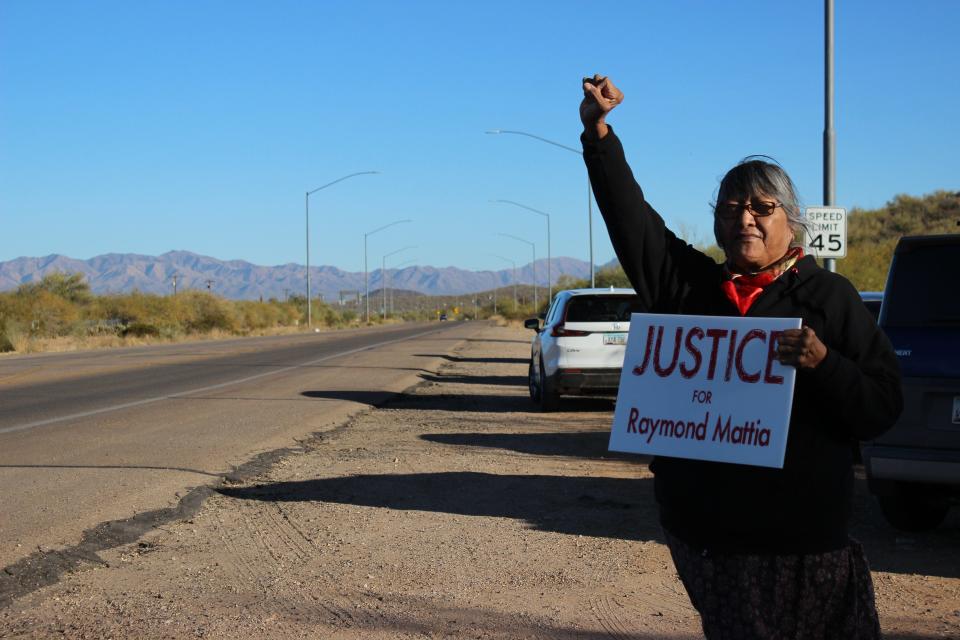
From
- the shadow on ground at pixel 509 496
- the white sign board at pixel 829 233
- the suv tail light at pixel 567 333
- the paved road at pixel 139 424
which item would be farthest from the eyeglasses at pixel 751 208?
the white sign board at pixel 829 233

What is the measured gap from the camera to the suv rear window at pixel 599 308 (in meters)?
15.4

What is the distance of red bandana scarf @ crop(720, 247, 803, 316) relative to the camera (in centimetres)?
292

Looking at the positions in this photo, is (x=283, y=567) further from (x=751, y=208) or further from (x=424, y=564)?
(x=751, y=208)

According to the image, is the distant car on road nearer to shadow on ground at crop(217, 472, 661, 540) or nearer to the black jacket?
shadow on ground at crop(217, 472, 661, 540)

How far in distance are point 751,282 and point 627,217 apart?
36 cm

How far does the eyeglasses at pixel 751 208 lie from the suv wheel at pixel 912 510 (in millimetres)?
4847

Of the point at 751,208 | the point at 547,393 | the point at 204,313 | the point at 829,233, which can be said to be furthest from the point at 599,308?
the point at 204,313

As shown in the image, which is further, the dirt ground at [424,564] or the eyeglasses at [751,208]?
the dirt ground at [424,564]

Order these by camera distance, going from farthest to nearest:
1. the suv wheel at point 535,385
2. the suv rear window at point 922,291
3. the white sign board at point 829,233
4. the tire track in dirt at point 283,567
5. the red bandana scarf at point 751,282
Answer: the suv wheel at point 535,385, the white sign board at point 829,233, the suv rear window at point 922,291, the tire track in dirt at point 283,567, the red bandana scarf at point 751,282

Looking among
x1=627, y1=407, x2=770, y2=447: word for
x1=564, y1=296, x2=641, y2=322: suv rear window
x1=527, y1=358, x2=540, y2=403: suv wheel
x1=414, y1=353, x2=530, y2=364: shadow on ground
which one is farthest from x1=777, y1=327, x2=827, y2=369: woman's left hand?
x1=414, y1=353, x2=530, y2=364: shadow on ground

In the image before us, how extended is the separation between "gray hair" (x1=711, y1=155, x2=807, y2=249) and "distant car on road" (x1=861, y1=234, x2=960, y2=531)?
3789mm

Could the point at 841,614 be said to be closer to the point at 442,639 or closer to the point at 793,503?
the point at 793,503

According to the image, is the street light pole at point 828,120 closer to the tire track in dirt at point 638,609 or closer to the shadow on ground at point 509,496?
the shadow on ground at point 509,496

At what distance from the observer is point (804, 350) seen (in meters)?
2.66
